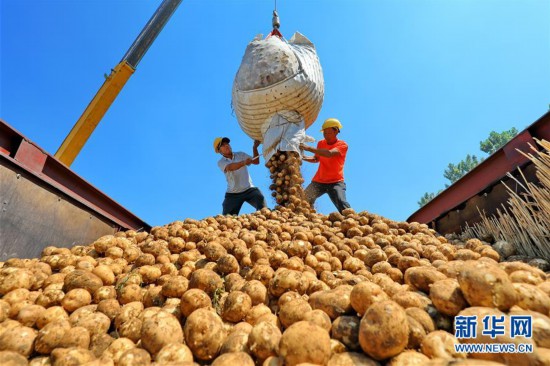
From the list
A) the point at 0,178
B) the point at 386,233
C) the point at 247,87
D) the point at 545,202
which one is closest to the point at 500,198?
the point at 545,202

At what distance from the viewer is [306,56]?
6.06 m

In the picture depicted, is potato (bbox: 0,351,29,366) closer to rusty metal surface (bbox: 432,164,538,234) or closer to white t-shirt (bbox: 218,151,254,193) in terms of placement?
rusty metal surface (bbox: 432,164,538,234)

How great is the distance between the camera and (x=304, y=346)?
125 cm

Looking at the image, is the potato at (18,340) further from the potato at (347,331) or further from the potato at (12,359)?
the potato at (347,331)

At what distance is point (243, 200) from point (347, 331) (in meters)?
5.75

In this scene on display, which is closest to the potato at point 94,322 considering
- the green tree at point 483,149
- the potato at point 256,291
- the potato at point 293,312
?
the potato at point 256,291

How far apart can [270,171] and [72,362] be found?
4.79m

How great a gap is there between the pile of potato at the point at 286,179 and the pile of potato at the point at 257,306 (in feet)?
8.85

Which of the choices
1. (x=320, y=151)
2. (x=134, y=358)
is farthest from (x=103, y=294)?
(x=320, y=151)

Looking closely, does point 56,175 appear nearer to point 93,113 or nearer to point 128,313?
point 128,313

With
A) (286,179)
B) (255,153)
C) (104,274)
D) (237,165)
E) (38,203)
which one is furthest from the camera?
(255,153)

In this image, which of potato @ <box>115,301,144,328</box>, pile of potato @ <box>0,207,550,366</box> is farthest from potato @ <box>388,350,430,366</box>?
potato @ <box>115,301,144,328</box>

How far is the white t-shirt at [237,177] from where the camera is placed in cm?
709

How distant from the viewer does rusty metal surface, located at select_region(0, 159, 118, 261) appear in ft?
8.97
